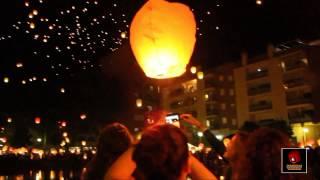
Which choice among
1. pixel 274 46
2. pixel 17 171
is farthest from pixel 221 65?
pixel 17 171

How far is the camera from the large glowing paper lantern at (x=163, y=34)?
14.1ft

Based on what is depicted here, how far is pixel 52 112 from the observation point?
107ft

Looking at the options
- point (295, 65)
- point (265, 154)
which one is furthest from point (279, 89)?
point (265, 154)

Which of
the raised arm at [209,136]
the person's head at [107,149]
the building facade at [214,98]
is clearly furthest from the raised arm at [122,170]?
the building facade at [214,98]

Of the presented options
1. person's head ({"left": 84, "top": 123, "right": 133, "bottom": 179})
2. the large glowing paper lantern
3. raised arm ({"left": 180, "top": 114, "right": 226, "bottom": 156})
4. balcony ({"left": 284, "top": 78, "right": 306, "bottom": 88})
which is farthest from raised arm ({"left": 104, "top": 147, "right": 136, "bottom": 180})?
balcony ({"left": 284, "top": 78, "right": 306, "bottom": 88})

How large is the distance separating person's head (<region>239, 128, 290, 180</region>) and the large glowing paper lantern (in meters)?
1.93

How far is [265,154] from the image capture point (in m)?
2.55

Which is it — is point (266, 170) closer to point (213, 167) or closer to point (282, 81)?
point (213, 167)

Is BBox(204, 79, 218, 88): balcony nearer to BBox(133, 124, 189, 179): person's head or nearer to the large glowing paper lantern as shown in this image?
the large glowing paper lantern

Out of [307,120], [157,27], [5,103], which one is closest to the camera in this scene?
[157,27]

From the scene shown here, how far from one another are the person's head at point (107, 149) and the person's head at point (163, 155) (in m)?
1.04

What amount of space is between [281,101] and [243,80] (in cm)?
557

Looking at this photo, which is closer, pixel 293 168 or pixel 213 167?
pixel 293 168

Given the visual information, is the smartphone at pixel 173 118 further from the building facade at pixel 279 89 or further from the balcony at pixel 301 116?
the balcony at pixel 301 116
